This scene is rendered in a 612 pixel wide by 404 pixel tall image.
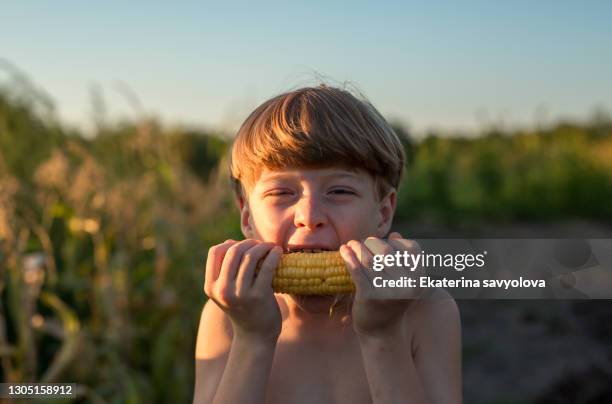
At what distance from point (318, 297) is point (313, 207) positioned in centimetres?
35

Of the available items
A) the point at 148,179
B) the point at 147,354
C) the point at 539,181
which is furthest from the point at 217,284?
the point at 539,181

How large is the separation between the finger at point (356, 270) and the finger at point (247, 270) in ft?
0.68

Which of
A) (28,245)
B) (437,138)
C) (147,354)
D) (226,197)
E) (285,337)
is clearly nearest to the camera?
(285,337)

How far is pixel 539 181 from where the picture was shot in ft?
30.9

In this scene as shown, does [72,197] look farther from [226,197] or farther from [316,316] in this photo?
[316,316]

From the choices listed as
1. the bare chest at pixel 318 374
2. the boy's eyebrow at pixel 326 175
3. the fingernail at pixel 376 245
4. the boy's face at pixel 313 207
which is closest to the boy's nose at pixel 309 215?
the boy's face at pixel 313 207

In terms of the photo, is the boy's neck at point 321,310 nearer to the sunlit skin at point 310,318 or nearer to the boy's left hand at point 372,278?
the sunlit skin at point 310,318

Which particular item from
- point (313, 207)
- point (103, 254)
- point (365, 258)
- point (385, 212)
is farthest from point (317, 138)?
point (103, 254)

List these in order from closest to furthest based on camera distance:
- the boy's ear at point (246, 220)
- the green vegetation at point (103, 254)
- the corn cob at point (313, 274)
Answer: the corn cob at point (313, 274) < the boy's ear at point (246, 220) < the green vegetation at point (103, 254)

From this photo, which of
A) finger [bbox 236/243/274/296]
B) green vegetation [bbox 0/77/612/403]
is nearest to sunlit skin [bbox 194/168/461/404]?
finger [bbox 236/243/274/296]

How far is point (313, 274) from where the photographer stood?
1.82 m

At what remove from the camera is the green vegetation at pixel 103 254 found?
3.67 metres

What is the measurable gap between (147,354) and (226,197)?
1.24 meters

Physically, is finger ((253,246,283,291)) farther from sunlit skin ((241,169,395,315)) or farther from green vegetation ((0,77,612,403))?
green vegetation ((0,77,612,403))
